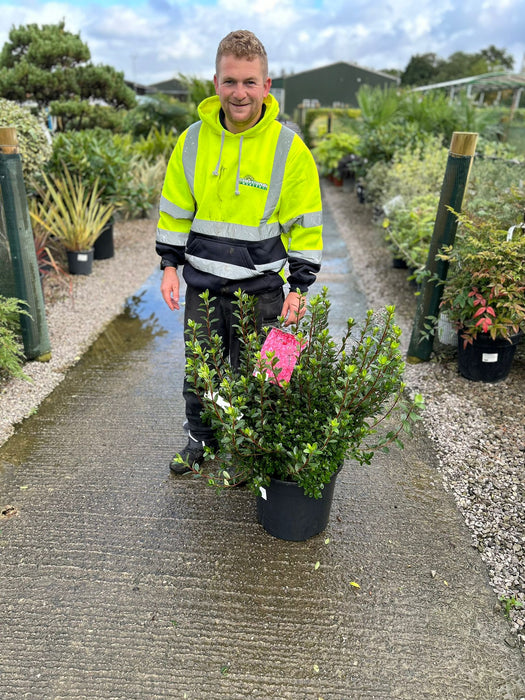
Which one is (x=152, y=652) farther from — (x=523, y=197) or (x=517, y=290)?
(x=523, y=197)

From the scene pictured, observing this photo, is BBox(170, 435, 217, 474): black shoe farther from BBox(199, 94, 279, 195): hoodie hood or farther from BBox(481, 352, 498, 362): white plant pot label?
BBox(481, 352, 498, 362): white plant pot label

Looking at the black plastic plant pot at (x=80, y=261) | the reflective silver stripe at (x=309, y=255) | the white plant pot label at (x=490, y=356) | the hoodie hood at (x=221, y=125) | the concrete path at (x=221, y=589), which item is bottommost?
the concrete path at (x=221, y=589)

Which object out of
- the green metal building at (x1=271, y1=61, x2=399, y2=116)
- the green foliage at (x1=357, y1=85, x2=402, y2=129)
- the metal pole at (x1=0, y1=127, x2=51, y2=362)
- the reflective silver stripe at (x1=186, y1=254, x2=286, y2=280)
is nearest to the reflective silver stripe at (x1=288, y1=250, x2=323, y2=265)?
the reflective silver stripe at (x1=186, y1=254, x2=286, y2=280)

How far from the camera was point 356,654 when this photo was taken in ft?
5.93

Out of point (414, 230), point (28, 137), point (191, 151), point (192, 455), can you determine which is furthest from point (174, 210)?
point (28, 137)

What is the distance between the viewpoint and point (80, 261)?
220 inches

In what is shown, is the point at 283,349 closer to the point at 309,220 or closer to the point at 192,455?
the point at 309,220

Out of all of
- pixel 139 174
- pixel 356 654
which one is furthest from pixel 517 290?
pixel 139 174

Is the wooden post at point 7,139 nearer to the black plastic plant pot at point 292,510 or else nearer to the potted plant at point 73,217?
the potted plant at point 73,217

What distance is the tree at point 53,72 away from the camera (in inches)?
342

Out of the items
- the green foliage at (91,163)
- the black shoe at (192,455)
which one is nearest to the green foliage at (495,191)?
the black shoe at (192,455)

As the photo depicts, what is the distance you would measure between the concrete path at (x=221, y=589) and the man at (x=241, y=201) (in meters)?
0.50

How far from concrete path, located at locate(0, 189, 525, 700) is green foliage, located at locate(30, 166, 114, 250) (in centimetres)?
303

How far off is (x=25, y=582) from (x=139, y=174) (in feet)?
24.2
